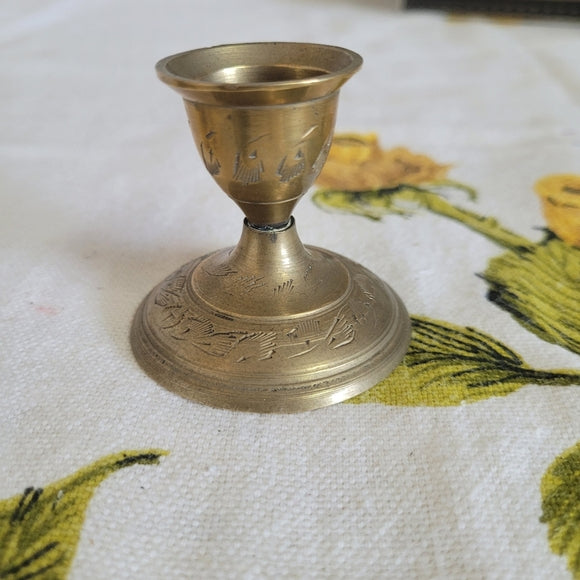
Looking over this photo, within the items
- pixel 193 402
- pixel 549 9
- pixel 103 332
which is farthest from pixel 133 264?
pixel 549 9

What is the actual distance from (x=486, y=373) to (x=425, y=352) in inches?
1.9

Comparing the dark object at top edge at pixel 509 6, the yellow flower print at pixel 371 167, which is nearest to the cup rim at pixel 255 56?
the yellow flower print at pixel 371 167

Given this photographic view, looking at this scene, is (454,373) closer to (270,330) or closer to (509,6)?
(270,330)

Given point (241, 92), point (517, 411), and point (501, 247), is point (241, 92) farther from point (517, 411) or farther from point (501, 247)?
point (501, 247)

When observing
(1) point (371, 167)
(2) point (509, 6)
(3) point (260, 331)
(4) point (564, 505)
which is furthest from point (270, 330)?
(2) point (509, 6)

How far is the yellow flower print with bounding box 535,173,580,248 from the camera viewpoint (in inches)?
27.0

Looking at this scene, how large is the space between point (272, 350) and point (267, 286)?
0.19 ft

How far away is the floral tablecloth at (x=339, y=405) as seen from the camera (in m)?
0.34

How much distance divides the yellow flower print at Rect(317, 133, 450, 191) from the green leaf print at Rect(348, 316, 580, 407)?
0.34 m

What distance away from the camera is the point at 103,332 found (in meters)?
0.51

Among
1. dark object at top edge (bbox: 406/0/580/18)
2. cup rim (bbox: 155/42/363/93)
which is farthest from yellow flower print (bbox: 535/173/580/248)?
dark object at top edge (bbox: 406/0/580/18)

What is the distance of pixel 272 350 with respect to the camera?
16.8 inches

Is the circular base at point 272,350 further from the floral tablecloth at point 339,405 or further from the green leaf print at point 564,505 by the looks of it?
the green leaf print at point 564,505

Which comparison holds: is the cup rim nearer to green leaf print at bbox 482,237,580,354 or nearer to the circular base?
the circular base
